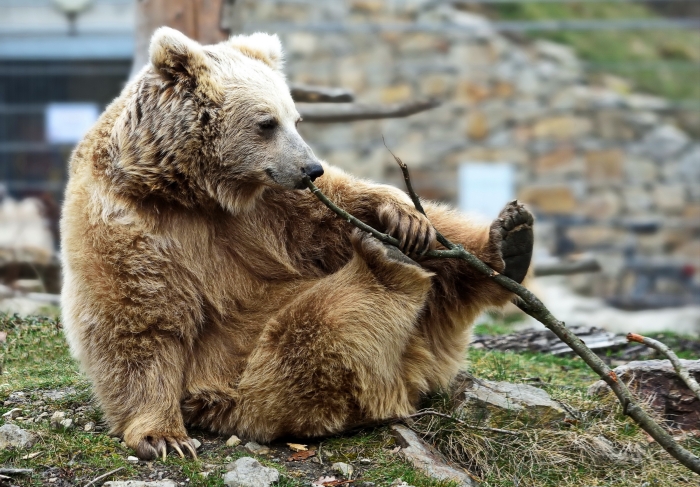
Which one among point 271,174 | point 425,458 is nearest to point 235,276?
point 271,174

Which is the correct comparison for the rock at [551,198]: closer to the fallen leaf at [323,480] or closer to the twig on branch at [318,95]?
the twig on branch at [318,95]

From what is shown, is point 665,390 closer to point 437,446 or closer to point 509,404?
point 509,404

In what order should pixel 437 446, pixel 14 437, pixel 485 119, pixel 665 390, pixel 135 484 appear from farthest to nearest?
pixel 485 119 < pixel 665 390 < pixel 437 446 < pixel 14 437 < pixel 135 484

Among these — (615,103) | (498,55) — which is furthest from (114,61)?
(615,103)

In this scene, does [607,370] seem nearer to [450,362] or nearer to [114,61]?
[450,362]

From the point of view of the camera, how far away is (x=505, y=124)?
46.6 feet

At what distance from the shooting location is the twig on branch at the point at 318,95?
27.4ft

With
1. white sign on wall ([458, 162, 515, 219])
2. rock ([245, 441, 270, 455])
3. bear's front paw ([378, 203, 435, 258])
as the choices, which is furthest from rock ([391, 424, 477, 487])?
white sign on wall ([458, 162, 515, 219])

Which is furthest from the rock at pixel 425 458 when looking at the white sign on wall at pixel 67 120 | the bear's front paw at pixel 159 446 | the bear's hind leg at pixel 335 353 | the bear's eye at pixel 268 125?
the white sign on wall at pixel 67 120

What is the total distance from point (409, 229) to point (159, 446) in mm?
1577

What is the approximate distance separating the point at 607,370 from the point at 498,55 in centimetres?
1078

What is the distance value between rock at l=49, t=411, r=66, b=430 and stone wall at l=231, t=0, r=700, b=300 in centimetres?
983

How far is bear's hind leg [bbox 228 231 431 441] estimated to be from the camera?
4.44m

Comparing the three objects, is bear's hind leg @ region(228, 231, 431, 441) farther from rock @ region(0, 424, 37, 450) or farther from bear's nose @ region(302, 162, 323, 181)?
rock @ region(0, 424, 37, 450)
